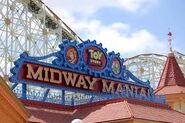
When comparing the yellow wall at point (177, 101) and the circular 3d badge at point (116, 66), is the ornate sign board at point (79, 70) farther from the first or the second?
the yellow wall at point (177, 101)

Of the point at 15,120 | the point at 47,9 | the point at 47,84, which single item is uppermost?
the point at 47,9

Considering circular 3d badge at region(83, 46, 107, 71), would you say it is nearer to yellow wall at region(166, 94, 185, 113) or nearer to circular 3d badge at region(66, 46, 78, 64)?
circular 3d badge at region(66, 46, 78, 64)

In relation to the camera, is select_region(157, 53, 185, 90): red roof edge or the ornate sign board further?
select_region(157, 53, 185, 90): red roof edge

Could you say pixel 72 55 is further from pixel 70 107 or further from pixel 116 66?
pixel 116 66

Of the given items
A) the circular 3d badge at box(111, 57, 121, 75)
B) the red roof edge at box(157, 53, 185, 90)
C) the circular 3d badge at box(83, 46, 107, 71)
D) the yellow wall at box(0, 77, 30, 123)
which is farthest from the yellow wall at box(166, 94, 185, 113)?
the yellow wall at box(0, 77, 30, 123)

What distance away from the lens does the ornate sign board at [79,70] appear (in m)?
12.1

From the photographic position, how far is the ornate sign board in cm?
1209

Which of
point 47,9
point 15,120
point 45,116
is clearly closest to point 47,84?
point 45,116

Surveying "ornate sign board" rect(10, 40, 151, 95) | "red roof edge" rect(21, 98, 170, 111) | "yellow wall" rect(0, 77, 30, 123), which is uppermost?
"ornate sign board" rect(10, 40, 151, 95)

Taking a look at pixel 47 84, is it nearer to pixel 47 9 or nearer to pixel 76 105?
pixel 76 105

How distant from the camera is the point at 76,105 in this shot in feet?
42.4

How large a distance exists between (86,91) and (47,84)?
5.31ft

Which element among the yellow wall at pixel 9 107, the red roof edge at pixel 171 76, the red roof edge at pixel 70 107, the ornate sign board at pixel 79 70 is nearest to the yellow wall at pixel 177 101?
the red roof edge at pixel 171 76

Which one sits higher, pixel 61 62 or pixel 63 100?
pixel 61 62
